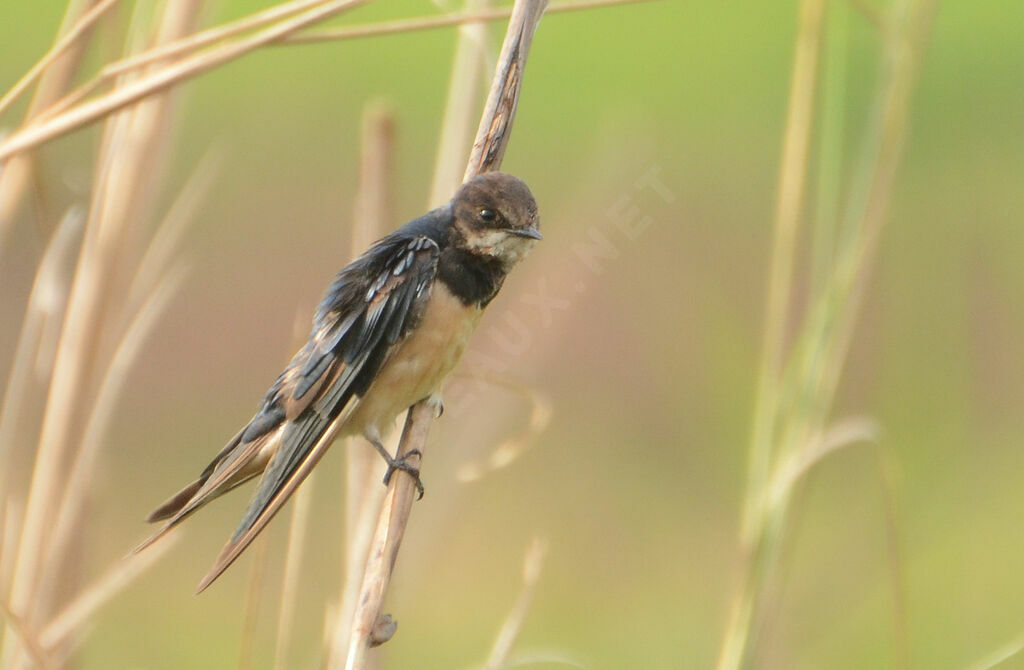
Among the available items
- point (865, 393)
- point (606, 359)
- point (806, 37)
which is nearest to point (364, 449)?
point (806, 37)

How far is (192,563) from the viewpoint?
524cm

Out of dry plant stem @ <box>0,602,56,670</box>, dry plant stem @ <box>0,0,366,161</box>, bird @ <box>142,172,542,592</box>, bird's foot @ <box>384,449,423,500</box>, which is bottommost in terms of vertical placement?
bird's foot @ <box>384,449,423,500</box>

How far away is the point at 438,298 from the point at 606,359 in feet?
13.5

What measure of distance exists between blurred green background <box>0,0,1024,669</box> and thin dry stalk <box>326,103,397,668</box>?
0.36 meters

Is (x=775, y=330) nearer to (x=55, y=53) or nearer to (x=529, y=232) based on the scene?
(x=529, y=232)

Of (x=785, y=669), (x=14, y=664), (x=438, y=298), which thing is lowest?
(x=785, y=669)

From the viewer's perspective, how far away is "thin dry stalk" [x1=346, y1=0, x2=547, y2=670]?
5.26 ft

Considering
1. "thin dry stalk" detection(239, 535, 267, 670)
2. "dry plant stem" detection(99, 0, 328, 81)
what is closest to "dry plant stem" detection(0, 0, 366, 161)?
"dry plant stem" detection(99, 0, 328, 81)

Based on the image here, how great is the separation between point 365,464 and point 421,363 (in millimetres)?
243

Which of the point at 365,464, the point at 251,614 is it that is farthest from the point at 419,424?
the point at 251,614

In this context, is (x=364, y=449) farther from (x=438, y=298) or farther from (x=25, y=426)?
(x=25, y=426)

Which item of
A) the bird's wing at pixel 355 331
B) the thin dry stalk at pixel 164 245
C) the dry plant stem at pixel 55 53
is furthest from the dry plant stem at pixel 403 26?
the bird's wing at pixel 355 331

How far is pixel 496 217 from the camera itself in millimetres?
2248

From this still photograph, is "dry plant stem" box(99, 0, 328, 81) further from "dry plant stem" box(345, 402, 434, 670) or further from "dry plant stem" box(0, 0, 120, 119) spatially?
"dry plant stem" box(345, 402, 434, 670)
